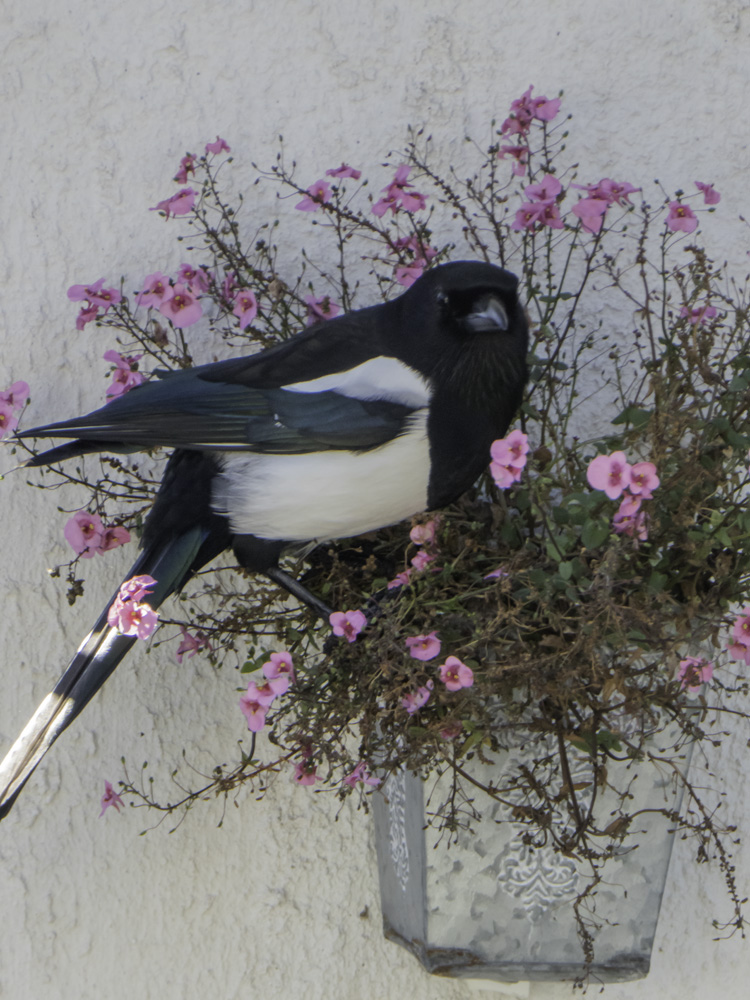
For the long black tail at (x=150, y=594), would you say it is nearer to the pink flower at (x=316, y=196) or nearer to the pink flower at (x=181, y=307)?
the pink flower at (x=181, y=307)

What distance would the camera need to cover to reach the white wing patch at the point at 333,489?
41.7 inches

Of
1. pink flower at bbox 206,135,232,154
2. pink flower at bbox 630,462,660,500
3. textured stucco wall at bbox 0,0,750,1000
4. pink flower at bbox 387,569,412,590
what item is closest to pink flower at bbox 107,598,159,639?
pink flower at bbox 387,569,412,590

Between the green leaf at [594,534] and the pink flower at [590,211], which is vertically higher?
the pink flower at [590,211]

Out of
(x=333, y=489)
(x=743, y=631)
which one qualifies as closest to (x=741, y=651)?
(x=743, y=631)

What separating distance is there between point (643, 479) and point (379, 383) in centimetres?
29

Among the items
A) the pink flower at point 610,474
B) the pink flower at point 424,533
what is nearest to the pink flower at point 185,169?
the pink flower at point 424,533

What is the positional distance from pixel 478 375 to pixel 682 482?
22cm

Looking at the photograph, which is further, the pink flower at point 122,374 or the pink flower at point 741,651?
the pink flower at point 122,374

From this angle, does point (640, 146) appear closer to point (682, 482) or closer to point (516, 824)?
point (682, 482)

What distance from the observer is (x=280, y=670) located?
105 centimetres

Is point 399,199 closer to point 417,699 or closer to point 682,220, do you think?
point 682,220

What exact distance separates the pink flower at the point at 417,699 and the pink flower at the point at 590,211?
0.51m

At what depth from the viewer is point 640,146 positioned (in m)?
1.39

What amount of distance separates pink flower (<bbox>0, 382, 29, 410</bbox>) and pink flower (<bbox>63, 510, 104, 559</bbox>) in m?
0.14
